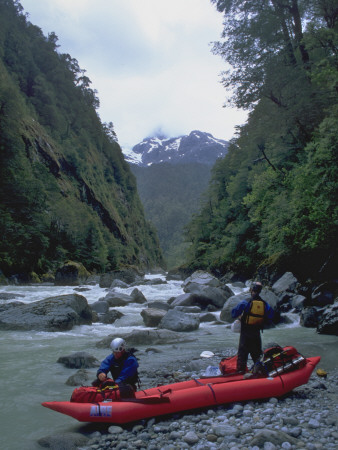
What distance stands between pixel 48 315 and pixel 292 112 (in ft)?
43.4

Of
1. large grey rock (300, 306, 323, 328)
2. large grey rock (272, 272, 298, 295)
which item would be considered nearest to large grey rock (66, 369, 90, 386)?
large grey rock (300, 306, 323, 328)

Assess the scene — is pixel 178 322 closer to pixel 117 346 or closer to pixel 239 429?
pixel 117 346

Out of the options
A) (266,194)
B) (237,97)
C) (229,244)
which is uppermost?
(237,97)

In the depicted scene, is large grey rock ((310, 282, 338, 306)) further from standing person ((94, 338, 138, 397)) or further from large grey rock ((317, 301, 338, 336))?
standing person ((94, 338, 138, 397))

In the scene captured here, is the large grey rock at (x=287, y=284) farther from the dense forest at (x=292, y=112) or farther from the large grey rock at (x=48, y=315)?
the large grey rock at (x=48, y=315)

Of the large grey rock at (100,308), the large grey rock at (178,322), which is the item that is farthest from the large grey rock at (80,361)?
the large grey rock at (100,308)

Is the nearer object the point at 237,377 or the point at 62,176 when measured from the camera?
the point at 237,377

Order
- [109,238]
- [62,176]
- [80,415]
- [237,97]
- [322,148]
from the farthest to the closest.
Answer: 1. [109,238]
2. [62,176]
3. [237,97]
4. [322,148]
5. [80,415]

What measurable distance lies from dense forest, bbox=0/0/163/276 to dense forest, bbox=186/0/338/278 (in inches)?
630

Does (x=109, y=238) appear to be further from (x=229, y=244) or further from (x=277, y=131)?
(x=277, y=131)

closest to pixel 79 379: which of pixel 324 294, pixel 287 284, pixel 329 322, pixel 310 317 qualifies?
pixel 329 322

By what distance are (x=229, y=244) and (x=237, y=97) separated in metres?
11.5

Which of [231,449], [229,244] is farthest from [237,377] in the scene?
[229,244]

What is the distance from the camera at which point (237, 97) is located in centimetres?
1766
